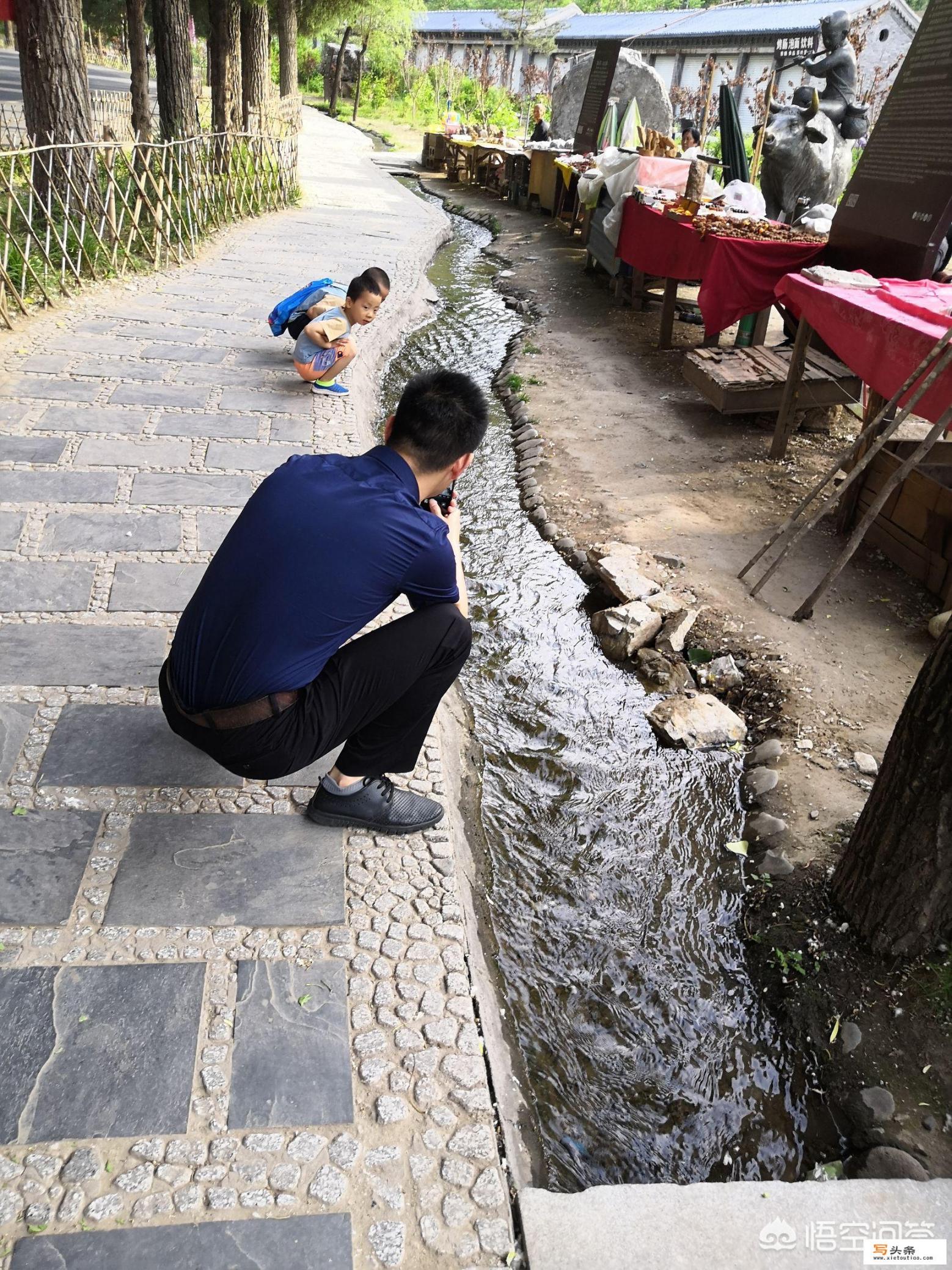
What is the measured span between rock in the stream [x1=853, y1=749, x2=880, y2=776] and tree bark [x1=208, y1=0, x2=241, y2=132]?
41.6 feet

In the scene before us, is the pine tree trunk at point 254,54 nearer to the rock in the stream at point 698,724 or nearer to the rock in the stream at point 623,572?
the rock in the stream at point 623,572

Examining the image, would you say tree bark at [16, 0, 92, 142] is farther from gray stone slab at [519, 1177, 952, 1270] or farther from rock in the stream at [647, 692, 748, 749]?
gray stone slab at [519, 1177, 952, 1270]

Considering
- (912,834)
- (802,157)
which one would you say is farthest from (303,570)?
(802,157)

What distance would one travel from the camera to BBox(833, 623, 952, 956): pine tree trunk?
7.35 feet

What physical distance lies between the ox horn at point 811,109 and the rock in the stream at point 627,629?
718 centimetres

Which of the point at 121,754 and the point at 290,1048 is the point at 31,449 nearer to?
the point at 121,754

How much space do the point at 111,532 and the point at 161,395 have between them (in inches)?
76.2

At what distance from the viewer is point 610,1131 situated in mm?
2273

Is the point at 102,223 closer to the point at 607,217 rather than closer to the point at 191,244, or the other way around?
the point at 191,244

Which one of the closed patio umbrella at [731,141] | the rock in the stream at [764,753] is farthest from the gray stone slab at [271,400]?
the closed patio umbrella at [731,141]

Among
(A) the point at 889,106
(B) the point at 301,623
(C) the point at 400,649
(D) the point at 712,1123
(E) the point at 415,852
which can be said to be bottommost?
(D) the point at 712,1123

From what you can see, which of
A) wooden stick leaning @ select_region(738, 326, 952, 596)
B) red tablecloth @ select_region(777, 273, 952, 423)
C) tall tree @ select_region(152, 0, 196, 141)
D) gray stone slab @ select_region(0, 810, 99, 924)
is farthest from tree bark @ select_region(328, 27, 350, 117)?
gray stone slab @ select_region(0, 810, 99, 924)

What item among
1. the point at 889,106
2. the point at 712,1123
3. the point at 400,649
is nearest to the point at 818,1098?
the point at 712,1123

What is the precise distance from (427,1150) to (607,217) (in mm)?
9554
